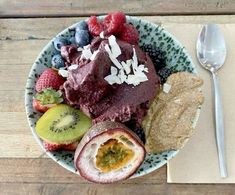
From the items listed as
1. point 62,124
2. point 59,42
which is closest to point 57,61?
point 59,42

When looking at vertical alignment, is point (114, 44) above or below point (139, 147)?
above

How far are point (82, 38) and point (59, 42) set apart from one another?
5cm

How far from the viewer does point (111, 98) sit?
3.76ft

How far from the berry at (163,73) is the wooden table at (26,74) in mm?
161

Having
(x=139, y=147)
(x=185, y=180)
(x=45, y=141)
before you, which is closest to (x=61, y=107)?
(x=45, y=141)

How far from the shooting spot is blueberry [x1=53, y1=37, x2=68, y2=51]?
1.21 m

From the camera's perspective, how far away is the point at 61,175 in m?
1.21

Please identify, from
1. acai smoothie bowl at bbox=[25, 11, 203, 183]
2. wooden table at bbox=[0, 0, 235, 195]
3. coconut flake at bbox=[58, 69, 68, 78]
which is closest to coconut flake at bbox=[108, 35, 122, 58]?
acai smoothie bowl at bbox=[25, 11, 203, 183]

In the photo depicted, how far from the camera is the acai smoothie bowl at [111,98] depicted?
1.09 metres

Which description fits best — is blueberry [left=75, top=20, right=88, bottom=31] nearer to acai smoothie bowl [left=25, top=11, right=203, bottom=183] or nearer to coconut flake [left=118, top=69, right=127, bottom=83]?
acai smoothie bowl [left=25, top=11, right=203, bottom=183]

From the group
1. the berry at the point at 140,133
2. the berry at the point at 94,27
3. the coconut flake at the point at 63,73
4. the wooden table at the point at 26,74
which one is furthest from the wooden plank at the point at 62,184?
the berry at the point at 94,27

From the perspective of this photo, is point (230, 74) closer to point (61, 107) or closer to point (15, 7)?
point (61, 107)

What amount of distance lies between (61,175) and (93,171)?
15cm

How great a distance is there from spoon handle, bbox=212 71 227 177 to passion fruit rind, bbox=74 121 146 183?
197 mm
